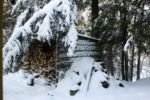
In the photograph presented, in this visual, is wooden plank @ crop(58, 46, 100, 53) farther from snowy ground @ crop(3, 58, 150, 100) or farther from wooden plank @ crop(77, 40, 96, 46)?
snowy ground @ crop(3, 58, 150, 100)

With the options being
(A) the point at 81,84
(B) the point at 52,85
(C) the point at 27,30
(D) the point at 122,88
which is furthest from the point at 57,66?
(D) the point at 122,88

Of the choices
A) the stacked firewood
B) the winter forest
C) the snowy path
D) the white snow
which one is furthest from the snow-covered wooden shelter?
the snowy path

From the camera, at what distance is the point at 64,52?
6.47 meters

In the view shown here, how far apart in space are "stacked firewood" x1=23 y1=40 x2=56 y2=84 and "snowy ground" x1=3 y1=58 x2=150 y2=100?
0.93ft

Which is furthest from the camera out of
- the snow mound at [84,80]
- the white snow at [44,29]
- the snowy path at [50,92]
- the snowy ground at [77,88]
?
the snow mound at [84,80]

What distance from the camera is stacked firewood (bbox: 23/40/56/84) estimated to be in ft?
21.3

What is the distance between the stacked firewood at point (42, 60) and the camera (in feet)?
21.3

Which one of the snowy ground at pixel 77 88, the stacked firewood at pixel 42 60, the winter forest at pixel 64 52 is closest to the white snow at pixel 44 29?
the winter forest at pixel 64 52

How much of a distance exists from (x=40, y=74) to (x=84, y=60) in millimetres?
1627

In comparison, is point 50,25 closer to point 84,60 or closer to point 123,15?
point 84,60

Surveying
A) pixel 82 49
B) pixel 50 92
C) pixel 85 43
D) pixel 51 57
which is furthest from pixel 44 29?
pixel 85 43

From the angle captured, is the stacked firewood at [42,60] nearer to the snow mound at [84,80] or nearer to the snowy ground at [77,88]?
the snowy ground at [77,88]

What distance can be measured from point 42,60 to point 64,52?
84 centimetres

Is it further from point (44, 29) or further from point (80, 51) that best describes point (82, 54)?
point (44, 29)
